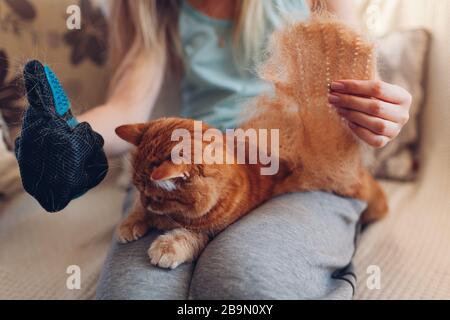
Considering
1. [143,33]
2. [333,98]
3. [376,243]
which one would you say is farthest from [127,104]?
[376,243]

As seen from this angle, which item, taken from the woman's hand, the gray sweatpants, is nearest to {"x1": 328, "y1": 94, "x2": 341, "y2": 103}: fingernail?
the woman's hand

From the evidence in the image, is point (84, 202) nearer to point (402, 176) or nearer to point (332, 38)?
point (332, 38)

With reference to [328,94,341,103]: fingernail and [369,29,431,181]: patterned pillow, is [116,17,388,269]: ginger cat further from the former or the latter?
[369,29,431,181]: patterned pillow

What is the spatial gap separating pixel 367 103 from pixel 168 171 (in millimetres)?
177

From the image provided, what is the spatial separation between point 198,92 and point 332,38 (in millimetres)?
187

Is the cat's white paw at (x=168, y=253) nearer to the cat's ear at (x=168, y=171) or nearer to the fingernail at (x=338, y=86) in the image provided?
the cat's ear at (x=168, y=171)

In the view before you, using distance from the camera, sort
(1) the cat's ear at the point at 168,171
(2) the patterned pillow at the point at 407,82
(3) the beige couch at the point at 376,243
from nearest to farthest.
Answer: (1) the cat's ear at the point at 168,171, (3) the beige couch at the point at 376,243, (2) the patterned pillow at the point at 407,82

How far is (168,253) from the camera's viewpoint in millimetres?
362

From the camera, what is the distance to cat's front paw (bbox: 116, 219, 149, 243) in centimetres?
39

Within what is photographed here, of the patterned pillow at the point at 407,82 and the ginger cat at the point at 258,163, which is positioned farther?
the patterned pillow at the point at 407,82

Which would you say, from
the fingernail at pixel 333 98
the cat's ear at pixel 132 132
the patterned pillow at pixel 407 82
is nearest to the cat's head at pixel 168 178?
the cat's ear at pixel 132 132

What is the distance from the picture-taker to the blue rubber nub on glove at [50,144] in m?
0.33

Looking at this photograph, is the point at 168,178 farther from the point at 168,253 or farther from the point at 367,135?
the point at 367,135

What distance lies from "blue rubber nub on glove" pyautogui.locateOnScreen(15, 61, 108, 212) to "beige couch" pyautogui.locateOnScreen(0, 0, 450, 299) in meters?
0.04
